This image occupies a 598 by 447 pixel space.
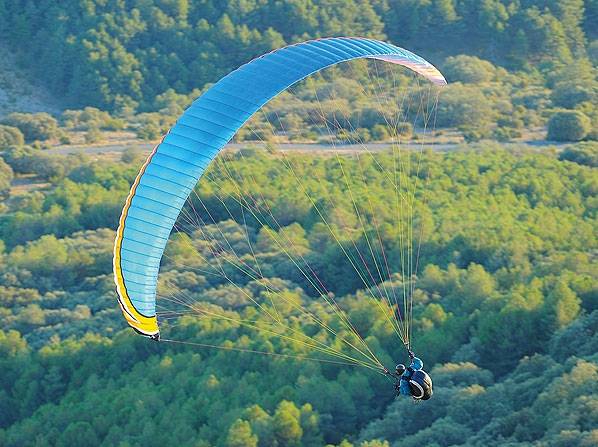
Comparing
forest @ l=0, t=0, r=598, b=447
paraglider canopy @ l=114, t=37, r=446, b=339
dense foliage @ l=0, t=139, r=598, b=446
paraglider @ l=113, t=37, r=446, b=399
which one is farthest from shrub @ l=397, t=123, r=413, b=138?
paraglider canopy @ l=114, t=37, r=446, b=339

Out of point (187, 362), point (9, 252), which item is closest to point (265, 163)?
point (9, 252)

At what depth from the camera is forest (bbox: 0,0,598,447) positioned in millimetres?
35875

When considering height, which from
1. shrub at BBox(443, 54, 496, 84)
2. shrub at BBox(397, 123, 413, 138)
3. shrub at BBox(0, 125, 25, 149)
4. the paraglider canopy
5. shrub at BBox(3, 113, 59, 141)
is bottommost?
shrub at BBox(3, 113, 59, 141)

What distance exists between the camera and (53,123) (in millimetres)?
72000

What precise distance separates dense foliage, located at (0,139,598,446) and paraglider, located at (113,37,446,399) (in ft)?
34.7

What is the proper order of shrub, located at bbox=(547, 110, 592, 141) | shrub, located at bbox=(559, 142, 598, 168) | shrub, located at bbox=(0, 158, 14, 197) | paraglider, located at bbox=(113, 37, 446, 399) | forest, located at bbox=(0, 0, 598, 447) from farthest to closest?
shrub, located at bbox=(547, 110, 592, 141)
shrub, located at bbox=(0, 158, 14, 197)
shrub, located at bbox=(559, 142, 598, 168)
forest, located at bbox=(0, 0, 598, 447)
paraglider, located at bbox=(113, 37, 446, 399)

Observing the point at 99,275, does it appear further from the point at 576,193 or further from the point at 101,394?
the point at 576,193

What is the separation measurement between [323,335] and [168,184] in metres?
16.5

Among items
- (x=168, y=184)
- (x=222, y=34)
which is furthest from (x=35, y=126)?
(x=168, y=184)

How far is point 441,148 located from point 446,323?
23.6 metres

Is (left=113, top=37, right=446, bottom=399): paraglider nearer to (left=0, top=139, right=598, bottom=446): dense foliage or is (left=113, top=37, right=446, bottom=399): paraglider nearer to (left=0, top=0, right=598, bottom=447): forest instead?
(left=0, top=0, right=598, bottom=447): forest

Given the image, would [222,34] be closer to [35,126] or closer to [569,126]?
[35,126]

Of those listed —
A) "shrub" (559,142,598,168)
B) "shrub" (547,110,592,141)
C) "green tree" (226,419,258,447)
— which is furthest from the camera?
"shrub" (547,110,592,141)

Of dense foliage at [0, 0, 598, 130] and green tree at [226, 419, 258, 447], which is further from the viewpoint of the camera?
dense foliage at [0, 0, 598, 130]
